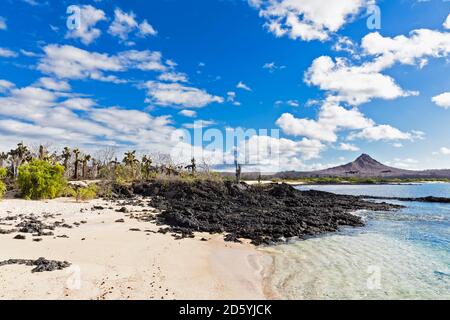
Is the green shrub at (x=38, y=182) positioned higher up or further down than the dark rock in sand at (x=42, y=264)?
higher up

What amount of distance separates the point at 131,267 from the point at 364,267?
8.61 m

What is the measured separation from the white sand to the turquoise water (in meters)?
1.15

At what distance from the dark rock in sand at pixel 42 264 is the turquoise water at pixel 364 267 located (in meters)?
6.49

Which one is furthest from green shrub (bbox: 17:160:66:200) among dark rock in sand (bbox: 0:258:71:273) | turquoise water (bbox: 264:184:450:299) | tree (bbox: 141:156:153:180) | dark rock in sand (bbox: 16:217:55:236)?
tree (bbox: 141:156:153:180)

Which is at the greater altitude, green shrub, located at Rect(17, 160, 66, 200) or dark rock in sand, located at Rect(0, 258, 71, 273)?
green shrub, located at Rect(17, 160, 66, 200)

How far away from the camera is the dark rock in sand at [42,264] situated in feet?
30.9

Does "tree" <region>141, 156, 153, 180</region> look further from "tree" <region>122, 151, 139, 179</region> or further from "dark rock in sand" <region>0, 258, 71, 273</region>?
"dark rock in sand" <region>0, 258, 71, 273</region>

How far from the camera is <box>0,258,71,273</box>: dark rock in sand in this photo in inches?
371

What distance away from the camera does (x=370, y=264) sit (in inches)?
497

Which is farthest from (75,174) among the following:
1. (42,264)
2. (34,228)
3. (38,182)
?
(42,264)

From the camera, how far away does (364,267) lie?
12.1 m

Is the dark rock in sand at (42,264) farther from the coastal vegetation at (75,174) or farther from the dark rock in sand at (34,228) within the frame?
the coastal vegetation at (75,174)

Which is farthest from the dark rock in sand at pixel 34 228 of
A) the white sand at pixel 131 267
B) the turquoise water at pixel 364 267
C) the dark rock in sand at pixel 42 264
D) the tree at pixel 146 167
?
the tree at pixel 146 167
